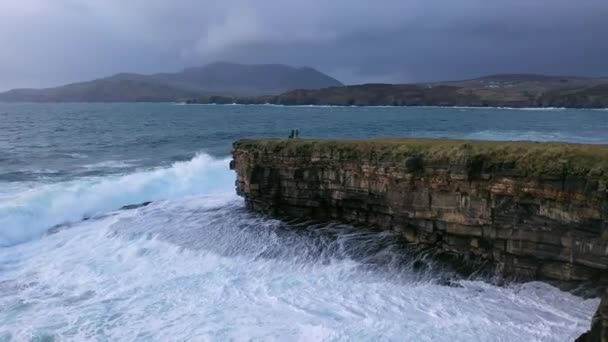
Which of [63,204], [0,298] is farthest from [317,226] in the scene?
[63,204]

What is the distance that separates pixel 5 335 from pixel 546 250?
1482 centimetres

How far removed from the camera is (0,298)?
15008mm

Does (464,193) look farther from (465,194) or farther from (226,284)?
(226,284)

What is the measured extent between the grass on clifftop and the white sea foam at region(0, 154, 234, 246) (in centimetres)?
1034

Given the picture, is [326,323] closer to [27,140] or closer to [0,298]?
[0,298]

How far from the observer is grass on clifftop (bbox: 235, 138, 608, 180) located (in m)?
14.3

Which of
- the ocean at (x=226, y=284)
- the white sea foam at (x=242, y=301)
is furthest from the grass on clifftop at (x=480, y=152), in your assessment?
the white sea foam at (x=242, y=301)

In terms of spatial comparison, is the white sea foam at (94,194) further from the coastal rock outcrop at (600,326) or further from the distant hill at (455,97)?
the distant hill at (455,97)

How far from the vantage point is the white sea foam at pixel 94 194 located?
22.5 metres

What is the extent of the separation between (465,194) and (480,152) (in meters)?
1.42

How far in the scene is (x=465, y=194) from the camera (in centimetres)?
1623

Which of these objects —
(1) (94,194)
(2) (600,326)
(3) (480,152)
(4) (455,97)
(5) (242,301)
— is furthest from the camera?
(4) (455,97)

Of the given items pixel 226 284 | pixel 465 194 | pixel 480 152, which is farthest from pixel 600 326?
pixel 226 284

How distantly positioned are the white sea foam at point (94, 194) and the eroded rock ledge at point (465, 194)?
955 cm
